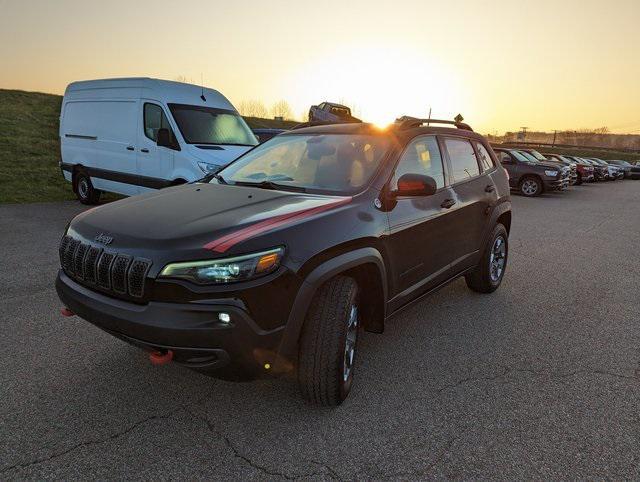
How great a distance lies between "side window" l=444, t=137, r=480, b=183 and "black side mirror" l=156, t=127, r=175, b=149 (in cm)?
523

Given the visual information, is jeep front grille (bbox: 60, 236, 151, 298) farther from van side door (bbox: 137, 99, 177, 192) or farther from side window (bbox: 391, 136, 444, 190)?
van side door (bbox: 137, 99, 177, 192)

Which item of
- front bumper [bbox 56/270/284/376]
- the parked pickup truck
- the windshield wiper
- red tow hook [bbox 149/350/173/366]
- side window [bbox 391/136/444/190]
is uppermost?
the parked pickup truck

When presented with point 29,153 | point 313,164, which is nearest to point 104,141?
point 313,164

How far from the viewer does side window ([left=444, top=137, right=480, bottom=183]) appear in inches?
166

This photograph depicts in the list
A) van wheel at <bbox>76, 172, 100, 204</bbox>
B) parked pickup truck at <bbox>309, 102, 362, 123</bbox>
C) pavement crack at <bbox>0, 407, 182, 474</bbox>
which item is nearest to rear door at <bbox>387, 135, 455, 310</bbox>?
pavement crack at <bbox>0, 407, 182, 474</bbox>

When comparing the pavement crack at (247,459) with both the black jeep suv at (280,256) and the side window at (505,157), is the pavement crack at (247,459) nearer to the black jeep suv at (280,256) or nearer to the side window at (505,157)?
the black jeep suv at (280,256)

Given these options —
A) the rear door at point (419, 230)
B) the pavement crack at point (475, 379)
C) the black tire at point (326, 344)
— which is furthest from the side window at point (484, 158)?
the black tire at point (326, 344)

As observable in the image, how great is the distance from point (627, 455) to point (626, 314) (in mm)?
2606

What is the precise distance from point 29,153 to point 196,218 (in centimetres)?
1843

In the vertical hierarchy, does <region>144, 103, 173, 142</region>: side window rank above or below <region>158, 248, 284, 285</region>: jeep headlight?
above

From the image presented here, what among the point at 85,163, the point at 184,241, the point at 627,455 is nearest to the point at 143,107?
the point at 85,163

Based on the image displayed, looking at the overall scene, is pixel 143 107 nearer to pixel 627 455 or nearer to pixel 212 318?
pixel 212 318

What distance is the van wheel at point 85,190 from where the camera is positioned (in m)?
10.2

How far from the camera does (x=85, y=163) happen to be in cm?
988
